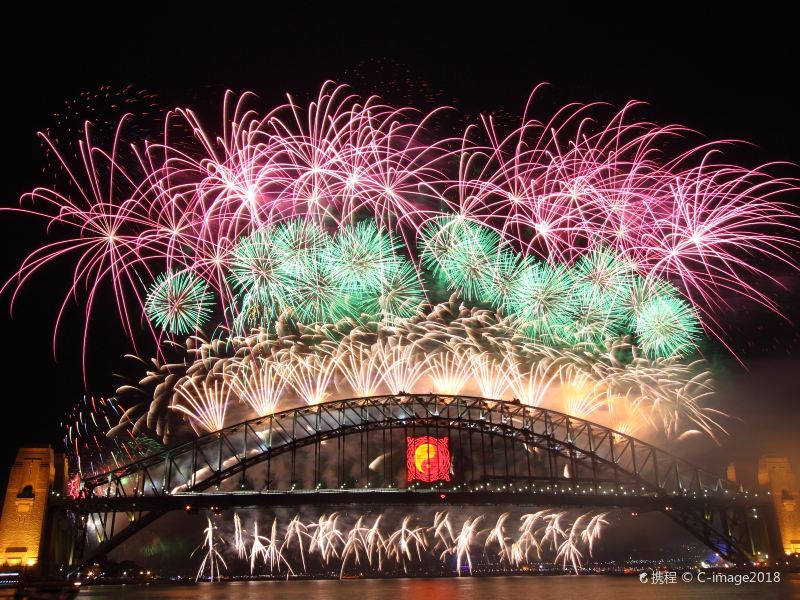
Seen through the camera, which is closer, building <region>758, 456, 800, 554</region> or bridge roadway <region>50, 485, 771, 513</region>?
bridge roadway <region>50, 485, 771, 513</region>

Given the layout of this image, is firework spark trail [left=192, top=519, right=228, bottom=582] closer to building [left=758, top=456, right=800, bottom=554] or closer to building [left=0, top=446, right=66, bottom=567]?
building [left=0, top=446, right=66, bottom=567]

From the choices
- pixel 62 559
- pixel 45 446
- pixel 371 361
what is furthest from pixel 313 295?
pixel 62 559

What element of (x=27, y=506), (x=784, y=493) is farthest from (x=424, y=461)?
(x=27, y=506)

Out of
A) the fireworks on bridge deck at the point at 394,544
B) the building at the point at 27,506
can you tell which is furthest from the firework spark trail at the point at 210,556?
the building at the point at 27,506

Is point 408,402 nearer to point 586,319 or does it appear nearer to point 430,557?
point 586,319

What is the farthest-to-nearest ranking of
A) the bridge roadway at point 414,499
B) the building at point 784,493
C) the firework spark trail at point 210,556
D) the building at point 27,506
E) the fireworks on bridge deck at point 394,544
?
the fireworks on bridge deck at point 394,544 → the firework spark trail at point 210,556 → the building at point 784,493 → the bridge roadway at point 414,499 → the building at point 27,506

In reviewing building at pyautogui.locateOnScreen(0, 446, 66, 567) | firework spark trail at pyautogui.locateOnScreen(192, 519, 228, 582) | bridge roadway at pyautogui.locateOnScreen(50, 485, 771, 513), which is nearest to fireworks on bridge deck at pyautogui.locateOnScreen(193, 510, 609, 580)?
firework spark trail at pyautogui.locateOnScreen(192, 519, 228, 582)

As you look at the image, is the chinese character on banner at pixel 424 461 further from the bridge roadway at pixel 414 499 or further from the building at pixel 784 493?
the building at pixel 784 493

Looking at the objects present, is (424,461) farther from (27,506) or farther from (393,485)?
(27,506)
